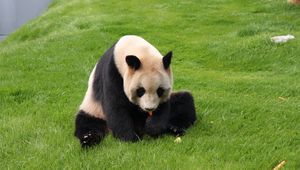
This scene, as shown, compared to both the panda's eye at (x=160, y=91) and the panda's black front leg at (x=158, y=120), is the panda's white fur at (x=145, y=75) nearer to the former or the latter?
the panda's eye at (x=160, y=91)

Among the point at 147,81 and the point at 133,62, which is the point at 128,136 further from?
the point at 133,62

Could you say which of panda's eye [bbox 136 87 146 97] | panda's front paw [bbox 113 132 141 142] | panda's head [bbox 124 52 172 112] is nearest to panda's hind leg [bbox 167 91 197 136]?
panda's front paw [bbox 113 132 141 142]

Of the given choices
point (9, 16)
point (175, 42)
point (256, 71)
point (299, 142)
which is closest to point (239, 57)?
point (256, 71)

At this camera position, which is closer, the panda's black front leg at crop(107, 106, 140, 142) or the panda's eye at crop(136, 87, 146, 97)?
the panda's eye at crop(136, 87, 146, 97)

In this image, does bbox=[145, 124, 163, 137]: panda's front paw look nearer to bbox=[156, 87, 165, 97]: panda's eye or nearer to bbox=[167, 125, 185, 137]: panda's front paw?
bbox=[167, 125, 185, 137]: panda's front paw

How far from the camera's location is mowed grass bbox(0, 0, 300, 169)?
465 cm

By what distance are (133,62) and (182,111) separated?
3.34 feet

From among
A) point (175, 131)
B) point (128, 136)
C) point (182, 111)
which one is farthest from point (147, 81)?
point (182, 111)

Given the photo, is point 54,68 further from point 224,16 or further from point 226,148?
point 224,16

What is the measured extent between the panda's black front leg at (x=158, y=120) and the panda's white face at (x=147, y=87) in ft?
0.89

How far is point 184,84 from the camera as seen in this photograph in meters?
7.48

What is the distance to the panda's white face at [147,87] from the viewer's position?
448 cm

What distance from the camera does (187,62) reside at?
922 cm

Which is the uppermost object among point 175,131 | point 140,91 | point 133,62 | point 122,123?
point 133,62
